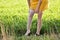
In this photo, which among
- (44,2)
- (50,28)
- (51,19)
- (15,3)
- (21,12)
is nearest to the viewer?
(44,2)

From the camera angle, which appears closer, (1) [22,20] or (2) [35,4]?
(2) [35,4]

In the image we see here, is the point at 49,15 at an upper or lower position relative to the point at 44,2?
lower

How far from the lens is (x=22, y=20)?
24.8 ft

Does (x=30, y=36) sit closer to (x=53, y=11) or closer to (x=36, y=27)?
(x=36, y=27)

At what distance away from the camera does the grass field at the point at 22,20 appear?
6.63 metres

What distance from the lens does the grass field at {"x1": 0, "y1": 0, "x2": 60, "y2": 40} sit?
261 inches

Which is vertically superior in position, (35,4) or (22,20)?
(35,4)

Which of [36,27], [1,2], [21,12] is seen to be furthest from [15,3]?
[36,27]

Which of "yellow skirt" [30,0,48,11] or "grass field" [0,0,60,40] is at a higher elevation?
"yellow skirt" [30,0,48,11]

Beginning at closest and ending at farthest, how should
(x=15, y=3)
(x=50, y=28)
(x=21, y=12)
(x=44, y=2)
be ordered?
(x=44, y=2) < (x=50, y=28) < (x=21, y=12) < (x=15, y=3)

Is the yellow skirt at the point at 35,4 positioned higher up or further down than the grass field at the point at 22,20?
higher up

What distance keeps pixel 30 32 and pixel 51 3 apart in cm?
257

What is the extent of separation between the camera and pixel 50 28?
7.03m

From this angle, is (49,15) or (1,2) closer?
(49,15)
